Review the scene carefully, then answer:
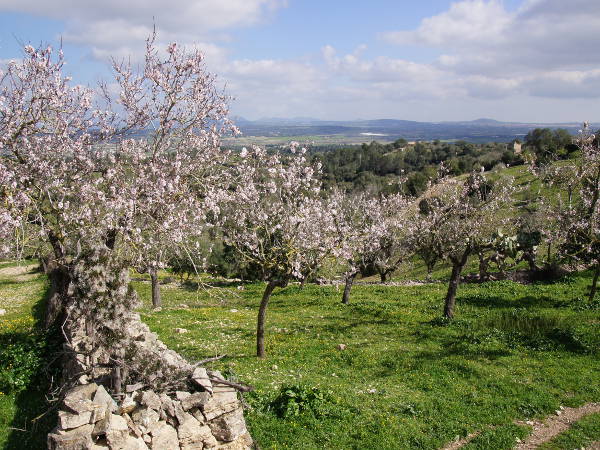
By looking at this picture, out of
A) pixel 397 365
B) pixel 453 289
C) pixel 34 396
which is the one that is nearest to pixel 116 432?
pixel 34 396

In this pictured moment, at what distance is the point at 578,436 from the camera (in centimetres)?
1228

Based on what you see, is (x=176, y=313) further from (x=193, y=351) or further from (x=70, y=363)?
(x=70, y=363)

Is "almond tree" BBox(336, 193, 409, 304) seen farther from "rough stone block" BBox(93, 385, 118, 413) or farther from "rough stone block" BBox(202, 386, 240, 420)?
"rough stone block" BBox(93, 385, 118, 413)

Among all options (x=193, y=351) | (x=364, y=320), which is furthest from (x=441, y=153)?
(x=193, y=351)

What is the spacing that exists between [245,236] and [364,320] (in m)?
7.79

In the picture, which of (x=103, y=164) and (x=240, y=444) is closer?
(x=240, y=444)

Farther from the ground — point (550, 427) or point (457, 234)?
point (457, 234)

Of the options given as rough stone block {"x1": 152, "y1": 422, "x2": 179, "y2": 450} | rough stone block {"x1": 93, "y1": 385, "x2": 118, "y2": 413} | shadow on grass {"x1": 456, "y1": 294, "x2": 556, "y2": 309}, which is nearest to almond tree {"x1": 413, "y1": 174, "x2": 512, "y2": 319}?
shadow on grass {"x1": 456, "y1": 294, "x2": 556, "y2": 309}

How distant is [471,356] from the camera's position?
1744cm

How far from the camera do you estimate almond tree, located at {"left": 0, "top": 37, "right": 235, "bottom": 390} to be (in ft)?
41.4

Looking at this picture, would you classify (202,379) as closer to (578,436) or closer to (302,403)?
(302,403)

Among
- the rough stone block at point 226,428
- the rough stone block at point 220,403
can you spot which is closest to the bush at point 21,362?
the rough stone block at point 220,403

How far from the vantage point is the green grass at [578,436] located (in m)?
11.9

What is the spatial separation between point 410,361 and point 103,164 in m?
13.5
